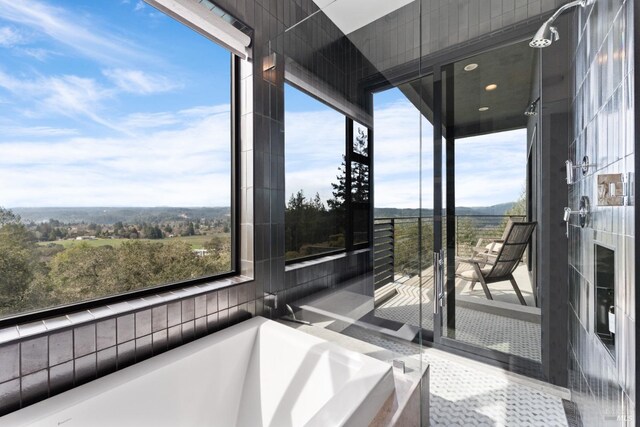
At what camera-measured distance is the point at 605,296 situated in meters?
1.20

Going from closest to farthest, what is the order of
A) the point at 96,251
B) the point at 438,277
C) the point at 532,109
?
the point at 96,251 → the point at 532,109 → the point at 438,277

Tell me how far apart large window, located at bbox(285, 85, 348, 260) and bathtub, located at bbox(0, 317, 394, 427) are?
2.19 ft

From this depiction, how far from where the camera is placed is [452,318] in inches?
86.4

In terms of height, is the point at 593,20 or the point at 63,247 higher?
the point at 593,20

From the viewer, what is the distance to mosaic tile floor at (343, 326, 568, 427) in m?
1.64

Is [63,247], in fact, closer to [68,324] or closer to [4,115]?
[68,324]

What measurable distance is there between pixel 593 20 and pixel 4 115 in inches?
103

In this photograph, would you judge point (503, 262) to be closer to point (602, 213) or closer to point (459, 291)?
point (459, 291)

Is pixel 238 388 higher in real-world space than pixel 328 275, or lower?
lower

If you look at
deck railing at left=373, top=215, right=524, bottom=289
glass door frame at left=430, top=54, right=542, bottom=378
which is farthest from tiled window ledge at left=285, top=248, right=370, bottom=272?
glass door frame at left=430, top=54, right=542, bottom=378

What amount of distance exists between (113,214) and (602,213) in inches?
87.6

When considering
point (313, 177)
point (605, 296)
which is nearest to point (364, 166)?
point (313, 177)

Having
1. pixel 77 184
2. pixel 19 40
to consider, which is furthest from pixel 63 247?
pixel 19 40

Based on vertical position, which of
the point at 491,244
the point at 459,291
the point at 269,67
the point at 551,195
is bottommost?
the point at 459,291
